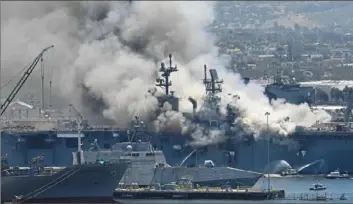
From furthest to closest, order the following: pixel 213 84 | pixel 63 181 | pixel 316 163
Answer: pixel 213 84, pixel 316 163, pixel 63 181

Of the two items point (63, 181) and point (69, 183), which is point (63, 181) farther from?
point (69, 183)

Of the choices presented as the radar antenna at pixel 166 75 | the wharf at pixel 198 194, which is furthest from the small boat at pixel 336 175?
the wharf at pixel 198 194

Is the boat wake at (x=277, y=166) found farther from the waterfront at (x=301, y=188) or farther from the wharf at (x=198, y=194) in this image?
the wharf at (x=198, y=194)

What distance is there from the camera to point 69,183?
2368 inches

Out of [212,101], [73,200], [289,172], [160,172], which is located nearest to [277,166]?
[289,172]

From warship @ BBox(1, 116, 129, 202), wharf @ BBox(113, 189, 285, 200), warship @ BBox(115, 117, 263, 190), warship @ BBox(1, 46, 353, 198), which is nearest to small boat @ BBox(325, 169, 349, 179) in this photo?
warship @ BBox(1, 46, 353, 198)

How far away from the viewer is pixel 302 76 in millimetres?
111062

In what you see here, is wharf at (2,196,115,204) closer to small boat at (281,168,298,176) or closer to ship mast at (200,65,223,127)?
small boat at (281,168,298,176)

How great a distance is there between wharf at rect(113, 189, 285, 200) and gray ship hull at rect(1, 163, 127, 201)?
117 centimetres

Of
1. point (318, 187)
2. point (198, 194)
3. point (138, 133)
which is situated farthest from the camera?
point (138, 133)

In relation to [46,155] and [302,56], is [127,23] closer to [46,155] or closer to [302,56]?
[46,155]

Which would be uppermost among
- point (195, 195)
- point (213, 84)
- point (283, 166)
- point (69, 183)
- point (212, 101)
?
point (213, 84)

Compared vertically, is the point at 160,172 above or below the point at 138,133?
below

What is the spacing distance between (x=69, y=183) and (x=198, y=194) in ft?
17.5
